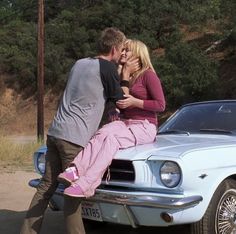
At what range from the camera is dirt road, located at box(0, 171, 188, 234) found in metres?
6.18

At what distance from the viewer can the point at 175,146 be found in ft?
16.7

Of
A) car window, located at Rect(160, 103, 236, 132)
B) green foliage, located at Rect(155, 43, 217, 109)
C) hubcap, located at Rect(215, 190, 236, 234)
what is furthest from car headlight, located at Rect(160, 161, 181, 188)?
green foliage, located at Rect(155, 43, 217, 109)

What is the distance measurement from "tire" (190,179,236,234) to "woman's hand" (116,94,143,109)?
3.48 ft

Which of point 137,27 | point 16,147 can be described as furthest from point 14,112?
point 16,147

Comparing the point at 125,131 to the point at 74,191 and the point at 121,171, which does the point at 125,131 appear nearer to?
the point at 121,171

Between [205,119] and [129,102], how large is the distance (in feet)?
4.49

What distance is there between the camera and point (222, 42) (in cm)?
3816

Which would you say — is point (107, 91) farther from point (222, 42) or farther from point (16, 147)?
point (222, 42)

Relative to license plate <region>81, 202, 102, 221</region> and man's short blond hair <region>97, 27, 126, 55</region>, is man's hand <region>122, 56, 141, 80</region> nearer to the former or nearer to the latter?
man's short blond hair <region>97, 27, 126, 55</region>

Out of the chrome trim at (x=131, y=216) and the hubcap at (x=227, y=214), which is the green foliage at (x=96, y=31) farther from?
the chrome trim at (x=131, y=216)

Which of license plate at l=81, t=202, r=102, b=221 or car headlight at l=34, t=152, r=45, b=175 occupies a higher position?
car headlight at l=34, t=152, r=45, b=175

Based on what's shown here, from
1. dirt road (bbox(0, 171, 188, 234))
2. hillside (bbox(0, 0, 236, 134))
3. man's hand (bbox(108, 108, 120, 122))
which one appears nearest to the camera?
man's hand (bbox(108, 108, 120, 122))

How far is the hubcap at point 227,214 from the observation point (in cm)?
501

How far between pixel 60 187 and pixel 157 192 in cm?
108
